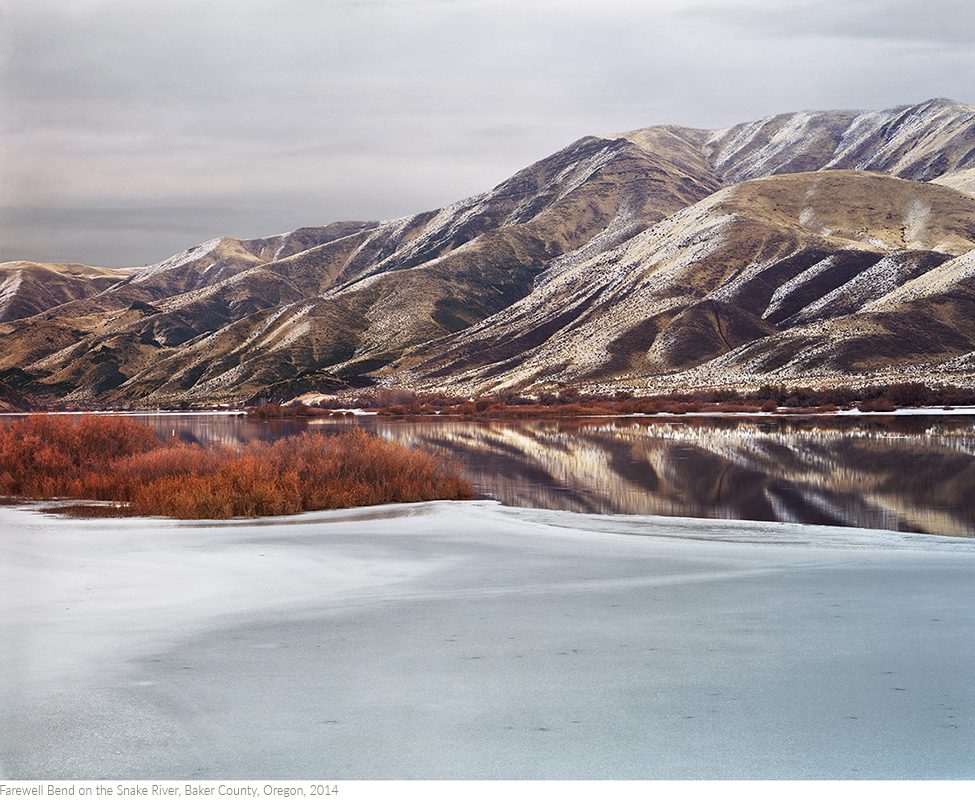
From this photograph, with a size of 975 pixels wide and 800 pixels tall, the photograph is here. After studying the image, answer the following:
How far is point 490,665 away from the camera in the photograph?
5.28m

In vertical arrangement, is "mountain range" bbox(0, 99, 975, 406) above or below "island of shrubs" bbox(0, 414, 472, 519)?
above

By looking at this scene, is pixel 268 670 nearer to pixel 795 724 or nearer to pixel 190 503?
pixel 795 724

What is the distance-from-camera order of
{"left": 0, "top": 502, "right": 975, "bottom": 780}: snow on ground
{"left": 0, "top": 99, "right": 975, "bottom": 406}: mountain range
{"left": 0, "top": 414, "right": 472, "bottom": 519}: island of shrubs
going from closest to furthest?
1. {"left": 0, "top": 502, "right": 975, "bottom": 780}: snow on ground
2. {"left": 0, "top": 414, "right": 472, "bottom": 519}: island of shrubs
3. {"left": 0, "top": 99, "right": 975, "bottom": 406}: mountain range

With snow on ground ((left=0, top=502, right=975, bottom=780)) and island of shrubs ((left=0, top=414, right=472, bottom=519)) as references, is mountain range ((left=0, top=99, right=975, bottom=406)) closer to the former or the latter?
island of shrubs ((left=0, top=414, right=472, bottom=519))

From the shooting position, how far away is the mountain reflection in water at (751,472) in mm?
14992

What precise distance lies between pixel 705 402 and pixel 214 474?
2164 inches

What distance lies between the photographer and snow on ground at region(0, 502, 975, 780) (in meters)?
3.94

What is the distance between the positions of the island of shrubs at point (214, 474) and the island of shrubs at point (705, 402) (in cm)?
4206

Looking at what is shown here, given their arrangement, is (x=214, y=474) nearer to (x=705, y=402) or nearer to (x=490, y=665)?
(x=490, y=665)

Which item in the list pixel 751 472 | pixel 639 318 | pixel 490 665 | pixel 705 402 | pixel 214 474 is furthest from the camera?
pixel 639 318

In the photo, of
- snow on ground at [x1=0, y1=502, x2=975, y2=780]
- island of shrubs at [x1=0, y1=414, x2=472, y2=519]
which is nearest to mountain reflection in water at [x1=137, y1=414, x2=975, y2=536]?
island of shrubs at [x1=0, y1=414, x2=472, y2=519]

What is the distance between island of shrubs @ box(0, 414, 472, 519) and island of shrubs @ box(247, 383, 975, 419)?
138ft

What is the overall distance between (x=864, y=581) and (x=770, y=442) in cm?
2454

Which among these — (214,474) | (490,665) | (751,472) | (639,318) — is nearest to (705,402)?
(639,318)
